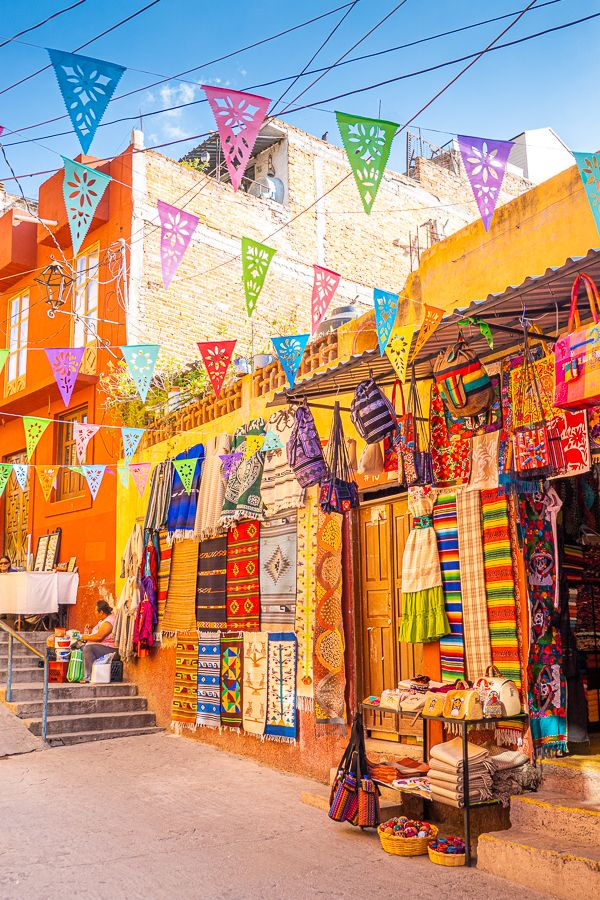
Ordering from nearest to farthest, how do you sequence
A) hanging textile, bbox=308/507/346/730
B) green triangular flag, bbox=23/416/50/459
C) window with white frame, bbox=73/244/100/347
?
1. hanging textile, bbox=308/507/346/730
2. green triangular flag, bbox=23/416/50/459
3. window with white frame, bbox=73/244/100/347

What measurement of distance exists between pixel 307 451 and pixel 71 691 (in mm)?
5535

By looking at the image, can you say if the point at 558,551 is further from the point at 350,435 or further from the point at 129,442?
the point at 129,442

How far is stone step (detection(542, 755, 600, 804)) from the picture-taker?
5176 mm

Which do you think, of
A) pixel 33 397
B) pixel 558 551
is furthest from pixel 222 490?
pixel 33 397

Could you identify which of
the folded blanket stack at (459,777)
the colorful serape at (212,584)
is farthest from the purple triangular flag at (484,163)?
the colorful serape at (212,584)

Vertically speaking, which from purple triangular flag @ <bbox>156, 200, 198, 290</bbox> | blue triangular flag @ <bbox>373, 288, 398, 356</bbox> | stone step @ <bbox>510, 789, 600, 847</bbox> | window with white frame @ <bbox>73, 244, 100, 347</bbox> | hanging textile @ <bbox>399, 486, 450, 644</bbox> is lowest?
stone step @ <bbox>510, 789, 600, 847</bbox>

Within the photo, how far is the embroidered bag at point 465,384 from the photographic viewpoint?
233 inches

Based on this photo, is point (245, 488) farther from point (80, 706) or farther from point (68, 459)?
point (68, 459)

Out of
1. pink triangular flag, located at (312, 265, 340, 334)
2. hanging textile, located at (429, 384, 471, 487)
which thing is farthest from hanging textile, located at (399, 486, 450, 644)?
pink triangular flag, located at (312, 265, 340, 334)

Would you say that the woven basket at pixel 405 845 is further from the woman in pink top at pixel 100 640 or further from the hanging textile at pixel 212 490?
the woman in pink top at pixel 100 640

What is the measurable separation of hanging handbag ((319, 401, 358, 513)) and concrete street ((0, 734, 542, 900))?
96.8 inches

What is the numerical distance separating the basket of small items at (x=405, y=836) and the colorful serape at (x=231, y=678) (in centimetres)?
344

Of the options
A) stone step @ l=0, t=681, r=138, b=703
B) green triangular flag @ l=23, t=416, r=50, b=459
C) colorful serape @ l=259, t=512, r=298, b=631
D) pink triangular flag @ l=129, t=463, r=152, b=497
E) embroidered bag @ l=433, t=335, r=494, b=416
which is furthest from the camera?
pink triangular flag @ l=129, t=463, r=152, b=497

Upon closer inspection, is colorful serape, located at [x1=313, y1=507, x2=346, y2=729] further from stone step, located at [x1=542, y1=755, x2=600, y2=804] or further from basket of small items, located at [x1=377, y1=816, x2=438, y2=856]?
stone step, located at [x1=542, y1=755, x2=600, y2=804]
